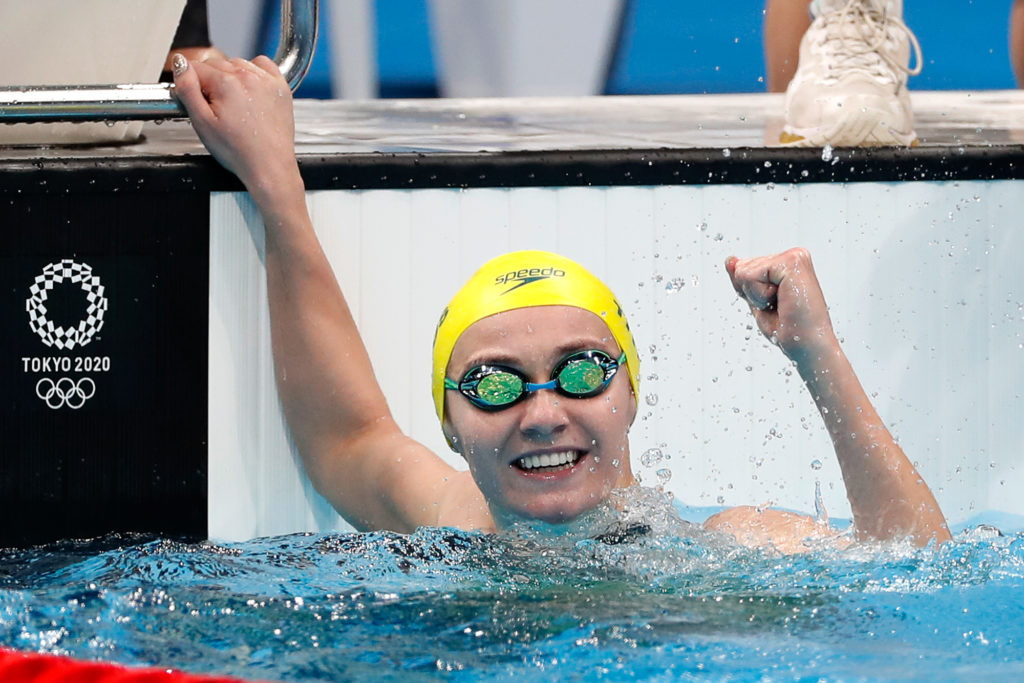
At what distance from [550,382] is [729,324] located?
67cm

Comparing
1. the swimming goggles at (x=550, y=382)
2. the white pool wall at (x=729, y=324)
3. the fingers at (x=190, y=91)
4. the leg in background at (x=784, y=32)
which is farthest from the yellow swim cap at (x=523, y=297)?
the leg in background at (x=784, y=32)

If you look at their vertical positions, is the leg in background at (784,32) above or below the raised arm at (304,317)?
above

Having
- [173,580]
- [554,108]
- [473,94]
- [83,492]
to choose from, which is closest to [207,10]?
[473,94]

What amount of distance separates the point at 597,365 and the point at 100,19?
1359 mm

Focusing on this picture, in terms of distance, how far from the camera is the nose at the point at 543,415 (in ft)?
6.27

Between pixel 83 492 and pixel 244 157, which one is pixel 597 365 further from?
pixel 83 492

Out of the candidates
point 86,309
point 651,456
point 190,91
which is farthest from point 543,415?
point 86,309

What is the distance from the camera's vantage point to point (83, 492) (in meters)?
2.52

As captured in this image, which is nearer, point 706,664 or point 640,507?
point 706,664

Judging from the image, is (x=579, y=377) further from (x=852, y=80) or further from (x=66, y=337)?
(x=66, y=337)

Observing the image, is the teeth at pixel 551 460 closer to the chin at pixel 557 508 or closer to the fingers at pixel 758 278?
the chin at pixel 557 508

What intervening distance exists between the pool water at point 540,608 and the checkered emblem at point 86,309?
502 mm

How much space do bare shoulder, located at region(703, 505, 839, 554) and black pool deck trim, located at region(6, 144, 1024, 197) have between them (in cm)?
75

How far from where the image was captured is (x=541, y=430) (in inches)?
75.5
